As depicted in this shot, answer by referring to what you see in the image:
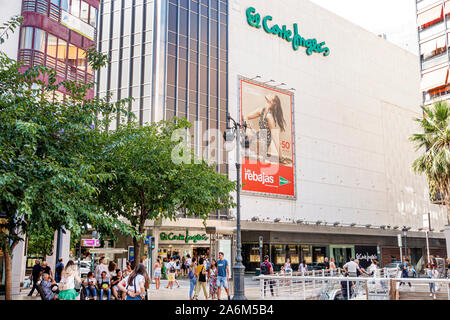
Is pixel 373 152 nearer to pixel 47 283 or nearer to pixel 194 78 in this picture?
pixel 194 78

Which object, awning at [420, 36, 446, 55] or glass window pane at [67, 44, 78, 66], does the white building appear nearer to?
glass window pane at [67, 44, 78, 66]

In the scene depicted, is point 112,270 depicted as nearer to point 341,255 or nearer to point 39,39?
point 39,39

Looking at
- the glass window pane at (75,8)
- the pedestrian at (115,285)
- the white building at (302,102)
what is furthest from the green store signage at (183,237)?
the pedestrian at (115,285)

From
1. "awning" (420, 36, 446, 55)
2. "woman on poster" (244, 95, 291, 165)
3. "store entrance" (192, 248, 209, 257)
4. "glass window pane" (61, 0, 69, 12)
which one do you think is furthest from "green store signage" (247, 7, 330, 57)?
A: "glass window pane" (61, 0, 69, 12)

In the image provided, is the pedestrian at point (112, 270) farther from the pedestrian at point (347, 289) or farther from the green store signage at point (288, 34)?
the green store signage at point (288, 34)

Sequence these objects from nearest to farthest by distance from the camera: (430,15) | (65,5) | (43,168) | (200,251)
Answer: (43,168), (65,5), (430,15), (200,251)

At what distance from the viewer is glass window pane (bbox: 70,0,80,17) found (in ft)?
85.9

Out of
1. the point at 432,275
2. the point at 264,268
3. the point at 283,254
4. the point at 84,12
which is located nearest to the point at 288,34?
the point at 283,254

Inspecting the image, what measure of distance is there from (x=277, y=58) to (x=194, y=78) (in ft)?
43.8

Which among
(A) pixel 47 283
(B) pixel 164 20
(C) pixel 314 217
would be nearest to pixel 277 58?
(B) pixel 164 20

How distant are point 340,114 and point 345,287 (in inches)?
1875

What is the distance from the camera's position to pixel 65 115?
1341 centimetres

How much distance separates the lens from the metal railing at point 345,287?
531 inches

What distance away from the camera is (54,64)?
24.6 metres
